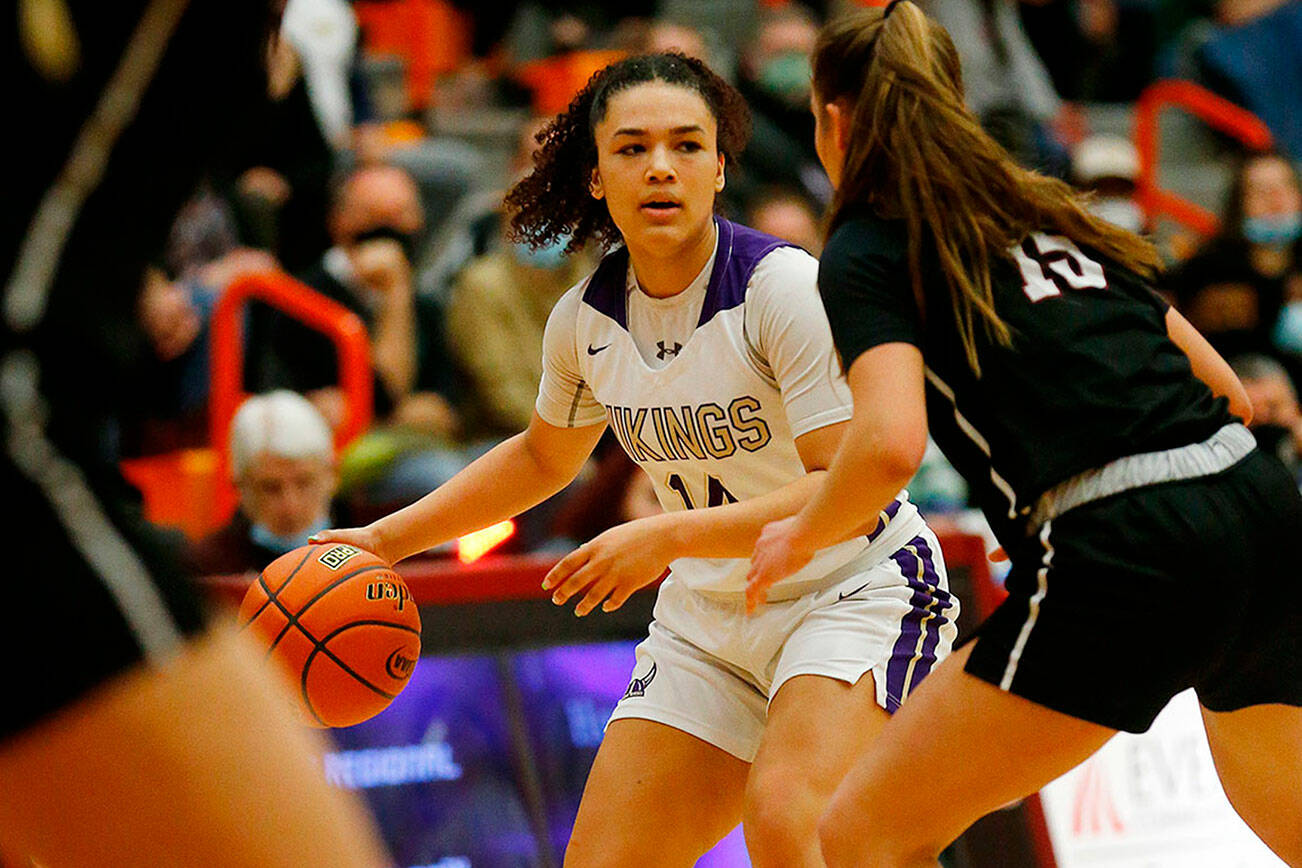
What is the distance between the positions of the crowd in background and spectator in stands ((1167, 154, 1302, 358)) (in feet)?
0.05

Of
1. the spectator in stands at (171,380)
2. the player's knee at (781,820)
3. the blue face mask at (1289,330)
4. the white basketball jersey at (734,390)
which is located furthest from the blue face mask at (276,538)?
the blue face mask at (1289,330)

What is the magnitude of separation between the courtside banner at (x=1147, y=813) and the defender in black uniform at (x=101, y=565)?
4035mm

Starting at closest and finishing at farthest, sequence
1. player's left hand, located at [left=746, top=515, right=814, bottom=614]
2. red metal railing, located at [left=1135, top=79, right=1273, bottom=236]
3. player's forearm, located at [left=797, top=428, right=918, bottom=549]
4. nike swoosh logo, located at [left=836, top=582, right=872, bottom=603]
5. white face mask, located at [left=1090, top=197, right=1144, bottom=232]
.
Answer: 1. player's forearm, located at [left=797, top=428, right=918, bottom=549]
2. player's left hand, located at [left=746, top=515, right=814, bottom=614]
3. nike swoosh logo, located at [left=836, top=582, right=872, bottom=603]
4. white face mask, located at [left=1090, top=197, right=1144, bottom=232]
5. red metal railing, located at [left=1135, top=79, right=1273, bottom=236]

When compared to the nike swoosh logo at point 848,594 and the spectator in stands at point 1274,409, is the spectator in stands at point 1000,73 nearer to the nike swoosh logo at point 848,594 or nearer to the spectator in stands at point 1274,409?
the spectator in stands at point 1274,409

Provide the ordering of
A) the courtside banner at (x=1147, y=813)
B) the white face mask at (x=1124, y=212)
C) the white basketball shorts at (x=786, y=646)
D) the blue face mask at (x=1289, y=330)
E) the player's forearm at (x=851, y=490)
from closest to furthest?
the player's forearm at (x=851, y=490)
the white basketball shorts at (x=786, y=646)
the courtside banner at (x=1147, y=813)
the blue face mask at (x=1289, y=330)
the white face mask at (x=1124, y=212)

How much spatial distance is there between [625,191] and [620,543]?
35.2 inches

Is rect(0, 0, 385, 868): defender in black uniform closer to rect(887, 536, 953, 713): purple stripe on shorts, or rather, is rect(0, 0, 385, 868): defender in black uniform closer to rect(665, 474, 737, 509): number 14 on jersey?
rect(887, 536, 953, 713): purple stripe on shorts

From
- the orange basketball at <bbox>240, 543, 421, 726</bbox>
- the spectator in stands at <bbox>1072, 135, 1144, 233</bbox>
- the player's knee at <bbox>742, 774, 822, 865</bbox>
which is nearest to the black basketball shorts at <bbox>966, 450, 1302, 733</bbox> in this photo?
the player's knee at <bbox>742, 774, 822, 865</bbox>

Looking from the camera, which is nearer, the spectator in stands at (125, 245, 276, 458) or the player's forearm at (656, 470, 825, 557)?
the player's forearm at (656, 470, 825, 557)

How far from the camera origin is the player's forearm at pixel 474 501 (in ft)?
12.8

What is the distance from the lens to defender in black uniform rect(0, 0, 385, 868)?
175 cm

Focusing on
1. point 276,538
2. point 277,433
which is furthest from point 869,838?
point 277,433

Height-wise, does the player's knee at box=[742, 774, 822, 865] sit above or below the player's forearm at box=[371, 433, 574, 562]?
below

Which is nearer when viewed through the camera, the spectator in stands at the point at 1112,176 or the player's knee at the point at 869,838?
the player's knee at the point at 869,838
